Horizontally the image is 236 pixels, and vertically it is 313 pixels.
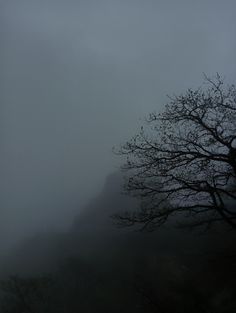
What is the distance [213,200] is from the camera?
21.0 metres

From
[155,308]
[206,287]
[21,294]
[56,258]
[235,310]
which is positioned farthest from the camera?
[56,258]

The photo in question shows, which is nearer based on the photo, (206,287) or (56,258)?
(206,287)

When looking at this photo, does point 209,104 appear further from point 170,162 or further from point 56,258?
point 56,258

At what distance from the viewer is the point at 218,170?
71.1ft

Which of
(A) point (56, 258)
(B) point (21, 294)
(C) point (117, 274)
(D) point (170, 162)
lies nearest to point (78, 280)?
(C) point (117, 274)

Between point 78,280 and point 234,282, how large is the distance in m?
75.6

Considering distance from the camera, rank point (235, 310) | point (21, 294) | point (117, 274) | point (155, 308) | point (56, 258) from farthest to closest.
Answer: point (56, 258)
point (117, 274)
point (21, 294)
point (235, 310)
point (155, 308)

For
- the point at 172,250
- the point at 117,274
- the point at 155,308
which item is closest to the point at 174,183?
the point at 155,308

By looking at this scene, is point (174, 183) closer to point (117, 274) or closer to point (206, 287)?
point (206, 287)

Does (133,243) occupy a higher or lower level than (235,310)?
higher

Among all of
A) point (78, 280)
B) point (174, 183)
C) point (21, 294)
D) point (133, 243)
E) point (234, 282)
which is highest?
point (133, 243)

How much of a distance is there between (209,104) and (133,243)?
83.0 metres

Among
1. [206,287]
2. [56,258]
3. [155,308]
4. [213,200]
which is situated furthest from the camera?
[56,258]

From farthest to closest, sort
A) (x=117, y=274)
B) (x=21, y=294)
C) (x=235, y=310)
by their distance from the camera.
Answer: (x=117, y=274) → (x=21, y=294) → (x=235, y=310)
